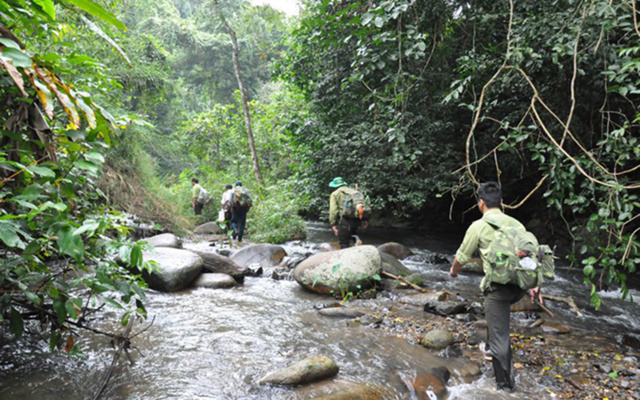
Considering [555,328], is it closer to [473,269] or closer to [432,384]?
[432,384]

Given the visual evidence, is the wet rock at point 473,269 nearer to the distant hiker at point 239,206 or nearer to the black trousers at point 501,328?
the black trousers at point 501,328

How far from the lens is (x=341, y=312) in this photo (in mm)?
5461

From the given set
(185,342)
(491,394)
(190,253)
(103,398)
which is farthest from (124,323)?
(190,253)

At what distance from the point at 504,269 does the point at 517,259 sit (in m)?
0.15

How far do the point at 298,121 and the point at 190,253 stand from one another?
23.3 feet

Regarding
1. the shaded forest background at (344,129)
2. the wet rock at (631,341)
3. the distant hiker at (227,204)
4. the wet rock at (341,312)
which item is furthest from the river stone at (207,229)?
the wet rock at (631,341)

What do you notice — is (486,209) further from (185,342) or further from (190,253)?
(190,253)

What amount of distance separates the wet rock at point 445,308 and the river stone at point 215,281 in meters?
3.43

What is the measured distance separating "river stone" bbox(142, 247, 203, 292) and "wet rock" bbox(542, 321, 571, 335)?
17.9 feet

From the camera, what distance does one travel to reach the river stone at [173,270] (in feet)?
20.1

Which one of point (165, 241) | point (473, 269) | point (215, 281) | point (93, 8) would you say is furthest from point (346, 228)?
point (93, 8)

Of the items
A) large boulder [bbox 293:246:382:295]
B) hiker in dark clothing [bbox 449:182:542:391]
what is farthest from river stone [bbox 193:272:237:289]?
hiker in dark clothing [bbox 449:182:542:391]

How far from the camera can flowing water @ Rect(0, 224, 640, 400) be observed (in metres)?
3.20

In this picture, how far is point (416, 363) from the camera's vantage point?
401 cm
